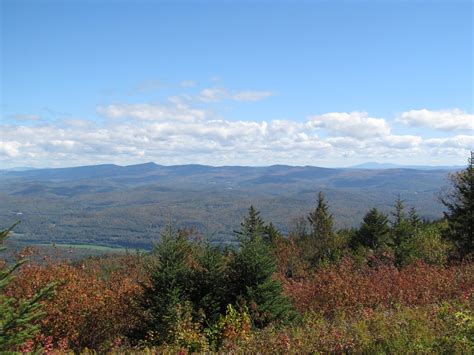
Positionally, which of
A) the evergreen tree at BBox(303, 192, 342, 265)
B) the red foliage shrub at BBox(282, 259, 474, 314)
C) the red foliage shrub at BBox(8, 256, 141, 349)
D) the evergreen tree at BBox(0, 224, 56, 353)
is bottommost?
the evergreen tree at BBox(303, 192, 342, 265)

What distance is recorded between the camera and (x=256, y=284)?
14070 mm

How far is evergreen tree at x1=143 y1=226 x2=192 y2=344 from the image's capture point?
Result: 45.0 ft

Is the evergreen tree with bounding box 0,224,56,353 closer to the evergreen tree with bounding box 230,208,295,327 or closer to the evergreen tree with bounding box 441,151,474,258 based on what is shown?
the evergreen tree with bounding box 230,208,295,327

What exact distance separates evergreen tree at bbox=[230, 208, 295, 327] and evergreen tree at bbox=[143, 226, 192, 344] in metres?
1.79

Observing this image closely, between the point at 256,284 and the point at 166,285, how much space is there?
3.19 m

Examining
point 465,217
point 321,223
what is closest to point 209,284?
point 465,217

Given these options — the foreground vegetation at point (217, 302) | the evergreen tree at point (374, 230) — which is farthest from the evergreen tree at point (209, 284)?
the evergreen tree at point (374, 230)

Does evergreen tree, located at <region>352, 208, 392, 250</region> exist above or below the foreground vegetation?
below

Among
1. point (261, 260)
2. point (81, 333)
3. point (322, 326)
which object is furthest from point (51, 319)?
point (322, 326)

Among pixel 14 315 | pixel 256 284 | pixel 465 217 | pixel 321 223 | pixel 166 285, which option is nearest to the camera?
pixel 14 315

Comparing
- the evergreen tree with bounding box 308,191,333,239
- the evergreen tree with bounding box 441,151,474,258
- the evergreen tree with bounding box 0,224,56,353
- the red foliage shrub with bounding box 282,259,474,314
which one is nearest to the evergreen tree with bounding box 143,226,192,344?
the red foliage shrub with bounding box 282,259,474,314

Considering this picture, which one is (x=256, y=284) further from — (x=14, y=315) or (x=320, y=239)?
(x=320, y=239)

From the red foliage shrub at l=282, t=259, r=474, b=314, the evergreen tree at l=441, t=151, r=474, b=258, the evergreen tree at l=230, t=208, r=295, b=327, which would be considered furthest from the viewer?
the evergreen tree at l=441, t=151, r=474, b=258

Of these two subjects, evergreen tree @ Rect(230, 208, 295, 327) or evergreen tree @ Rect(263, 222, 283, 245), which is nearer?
evergreen tree @ Rect(230, 208, 295, 327)
